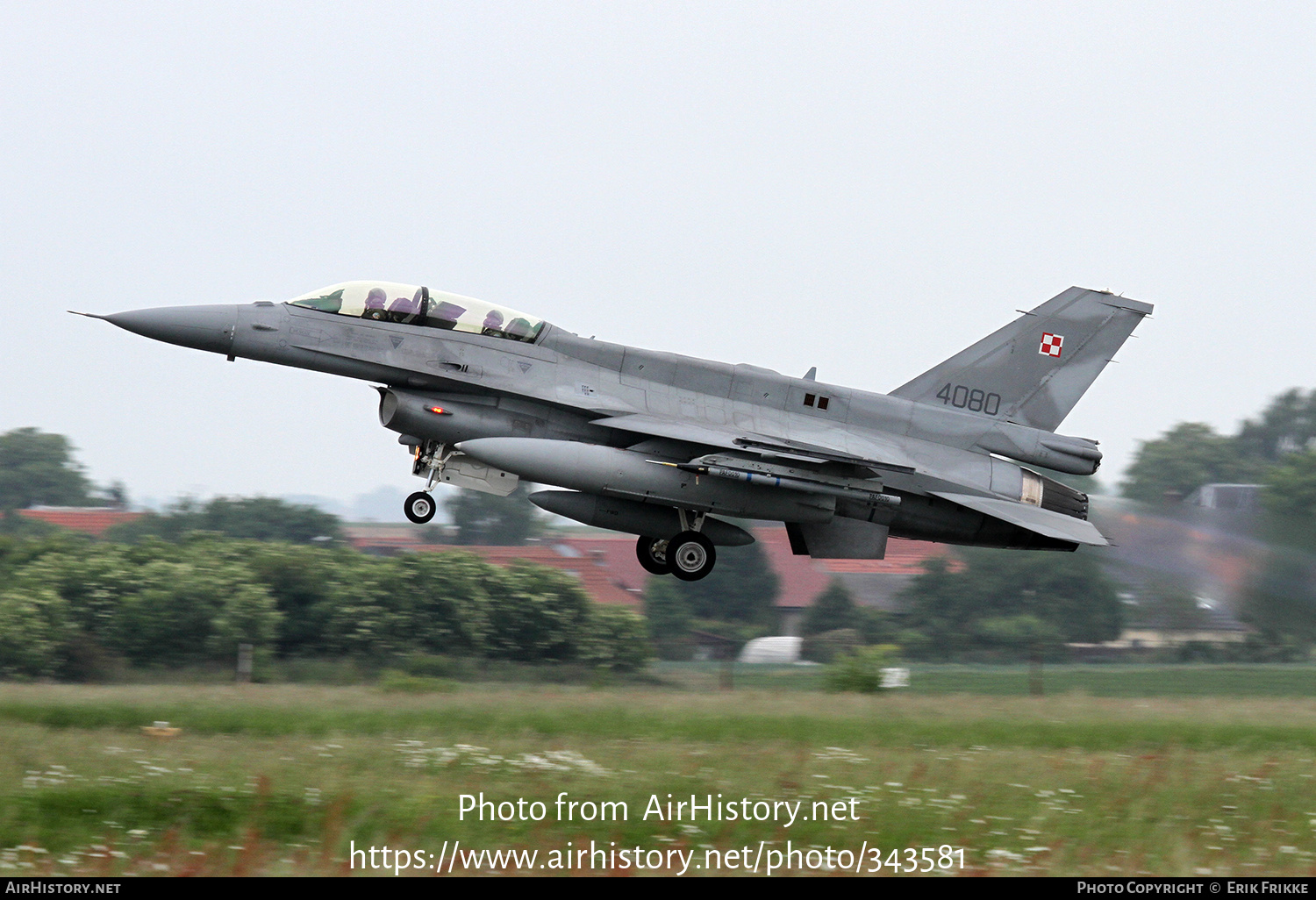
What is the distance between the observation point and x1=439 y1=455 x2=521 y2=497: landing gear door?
1479 centimetres

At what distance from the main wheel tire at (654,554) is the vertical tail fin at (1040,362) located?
12.3ft

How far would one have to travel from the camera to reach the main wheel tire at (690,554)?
15727 millimetres

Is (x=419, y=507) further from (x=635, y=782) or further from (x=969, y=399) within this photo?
(x=969, y=399)

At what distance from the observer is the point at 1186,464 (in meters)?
50.6

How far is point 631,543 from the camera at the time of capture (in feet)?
172

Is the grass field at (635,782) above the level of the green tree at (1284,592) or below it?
below

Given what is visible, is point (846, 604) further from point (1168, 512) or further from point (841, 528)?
point (841, 528)

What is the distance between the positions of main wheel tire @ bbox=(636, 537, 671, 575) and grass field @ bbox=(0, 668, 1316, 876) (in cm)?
190

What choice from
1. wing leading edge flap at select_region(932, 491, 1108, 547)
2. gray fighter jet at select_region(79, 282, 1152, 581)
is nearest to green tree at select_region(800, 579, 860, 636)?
gray fighter jet at select_region(79, 282, 1152, 581)

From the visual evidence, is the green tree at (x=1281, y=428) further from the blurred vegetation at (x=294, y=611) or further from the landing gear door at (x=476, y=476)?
the landing gear door at (x=476, y=476)

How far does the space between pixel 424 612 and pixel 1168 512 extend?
2086 centimetres

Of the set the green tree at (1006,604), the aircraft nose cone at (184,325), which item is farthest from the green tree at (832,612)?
the aircraft nose cone at (184,325)

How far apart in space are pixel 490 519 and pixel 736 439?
137 feet

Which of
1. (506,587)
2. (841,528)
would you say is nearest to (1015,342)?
(841,528)
